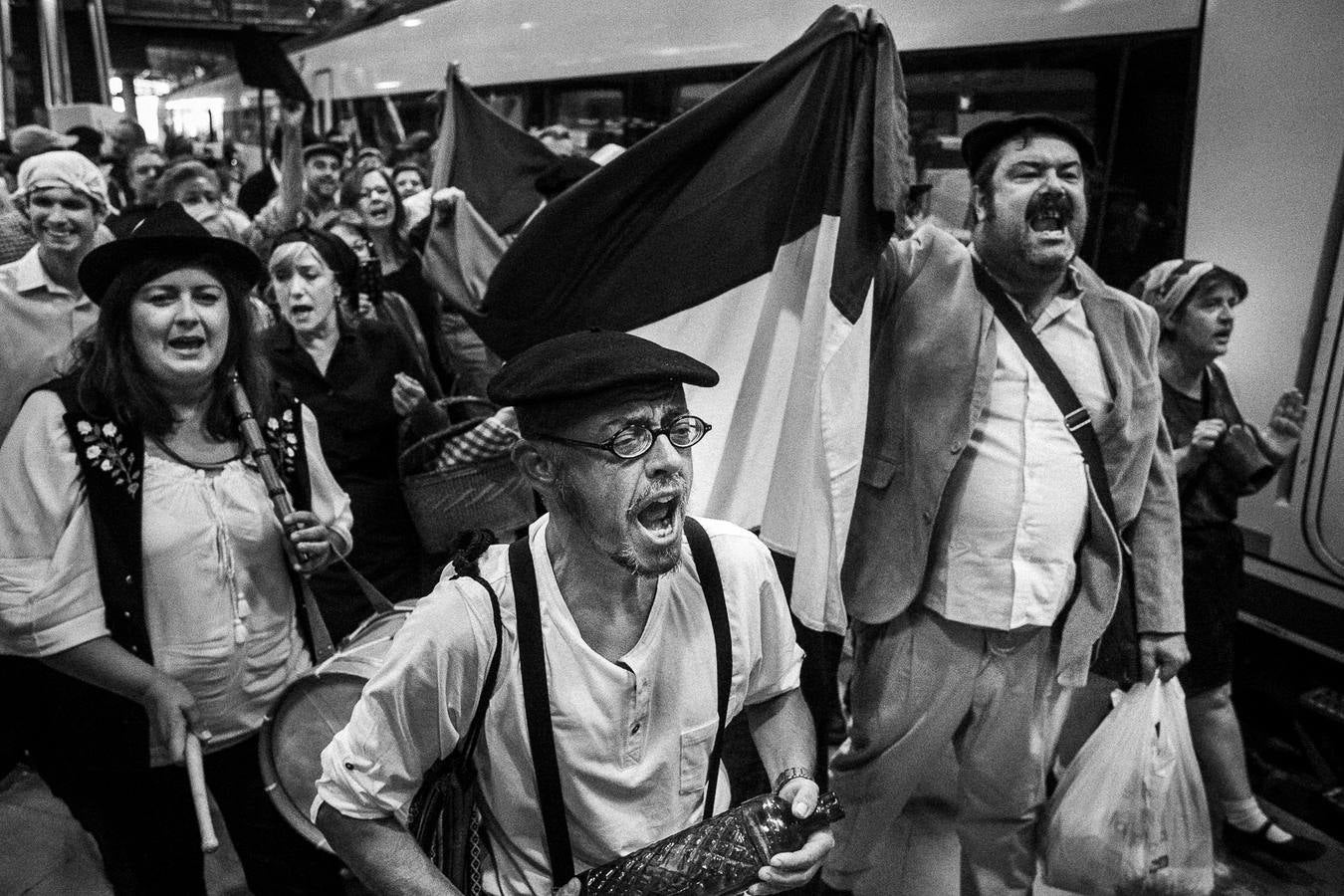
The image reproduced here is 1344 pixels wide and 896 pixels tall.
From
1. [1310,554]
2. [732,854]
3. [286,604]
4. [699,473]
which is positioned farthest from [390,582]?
[1310,554]

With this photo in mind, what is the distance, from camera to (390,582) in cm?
385

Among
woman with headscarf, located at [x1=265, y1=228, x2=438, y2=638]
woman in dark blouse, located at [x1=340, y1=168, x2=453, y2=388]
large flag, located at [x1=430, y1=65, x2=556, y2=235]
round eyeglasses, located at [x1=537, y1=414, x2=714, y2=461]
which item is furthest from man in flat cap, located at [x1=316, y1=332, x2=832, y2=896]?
large flag, located at [x1=430, y1=65, x2=556, y2=235]

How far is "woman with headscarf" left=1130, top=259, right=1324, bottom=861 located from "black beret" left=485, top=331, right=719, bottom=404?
2.32 m

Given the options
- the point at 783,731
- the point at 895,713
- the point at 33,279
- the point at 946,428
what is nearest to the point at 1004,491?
the point at 946,428

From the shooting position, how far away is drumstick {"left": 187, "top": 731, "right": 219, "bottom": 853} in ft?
7.38

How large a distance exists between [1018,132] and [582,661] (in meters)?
1.82

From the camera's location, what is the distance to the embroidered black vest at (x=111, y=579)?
8.05 ft

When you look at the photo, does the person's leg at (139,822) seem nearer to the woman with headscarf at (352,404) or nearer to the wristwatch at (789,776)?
the woman with headscarf at (352,404)

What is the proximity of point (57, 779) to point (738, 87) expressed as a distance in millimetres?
2273

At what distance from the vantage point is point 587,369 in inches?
67.1

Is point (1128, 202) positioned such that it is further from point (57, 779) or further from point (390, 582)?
point (57, 779)

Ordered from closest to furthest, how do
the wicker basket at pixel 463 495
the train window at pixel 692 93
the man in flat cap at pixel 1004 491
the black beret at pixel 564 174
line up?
the man in flat cap at pixel 1004 491 < the wicker basket at pixel 463 495 < the black beret at pixel 564 174 < the train window at pixel 692 93

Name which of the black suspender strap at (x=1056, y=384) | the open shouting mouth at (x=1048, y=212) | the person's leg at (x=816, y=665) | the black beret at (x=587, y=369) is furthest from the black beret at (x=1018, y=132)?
the black beret at (x=587, y=369)

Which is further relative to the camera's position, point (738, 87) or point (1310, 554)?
point (1310, 554)
